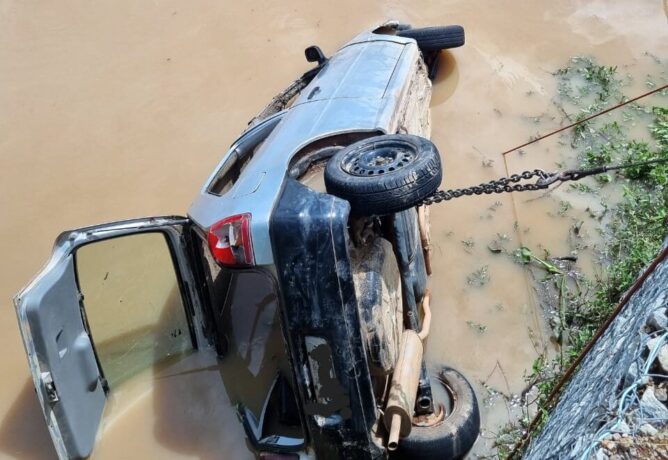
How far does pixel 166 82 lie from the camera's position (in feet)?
23.9

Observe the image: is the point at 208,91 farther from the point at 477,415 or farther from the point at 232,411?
the point at 477,415

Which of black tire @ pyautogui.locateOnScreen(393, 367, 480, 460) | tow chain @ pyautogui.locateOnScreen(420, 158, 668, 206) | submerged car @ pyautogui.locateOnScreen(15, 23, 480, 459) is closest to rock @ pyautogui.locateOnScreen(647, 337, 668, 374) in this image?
tow chain @ pyautogui.locateOnScreen(420, 158, 668, 206)

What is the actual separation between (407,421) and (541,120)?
401cm

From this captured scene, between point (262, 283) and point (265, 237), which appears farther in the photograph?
point (262, 283)

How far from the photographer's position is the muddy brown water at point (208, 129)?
4430mm

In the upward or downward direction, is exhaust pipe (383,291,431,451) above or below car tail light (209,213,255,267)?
below

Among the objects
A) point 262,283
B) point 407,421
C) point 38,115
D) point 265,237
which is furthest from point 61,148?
point 407,421

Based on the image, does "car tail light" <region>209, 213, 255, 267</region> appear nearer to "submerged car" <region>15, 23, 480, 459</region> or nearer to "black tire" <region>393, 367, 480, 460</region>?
"submerged car" <region>15, 23, 480, 459</region>

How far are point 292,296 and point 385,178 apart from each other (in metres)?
0.72

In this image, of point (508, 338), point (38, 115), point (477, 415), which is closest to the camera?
point (477, 415)

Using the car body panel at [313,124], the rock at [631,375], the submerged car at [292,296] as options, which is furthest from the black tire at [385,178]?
the rock at [631,375]

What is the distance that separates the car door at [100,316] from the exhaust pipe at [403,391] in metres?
1.25

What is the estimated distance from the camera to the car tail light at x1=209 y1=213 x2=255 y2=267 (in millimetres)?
3131

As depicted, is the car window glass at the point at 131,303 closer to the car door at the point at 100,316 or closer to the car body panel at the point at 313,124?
the car door at the point at 100,316
